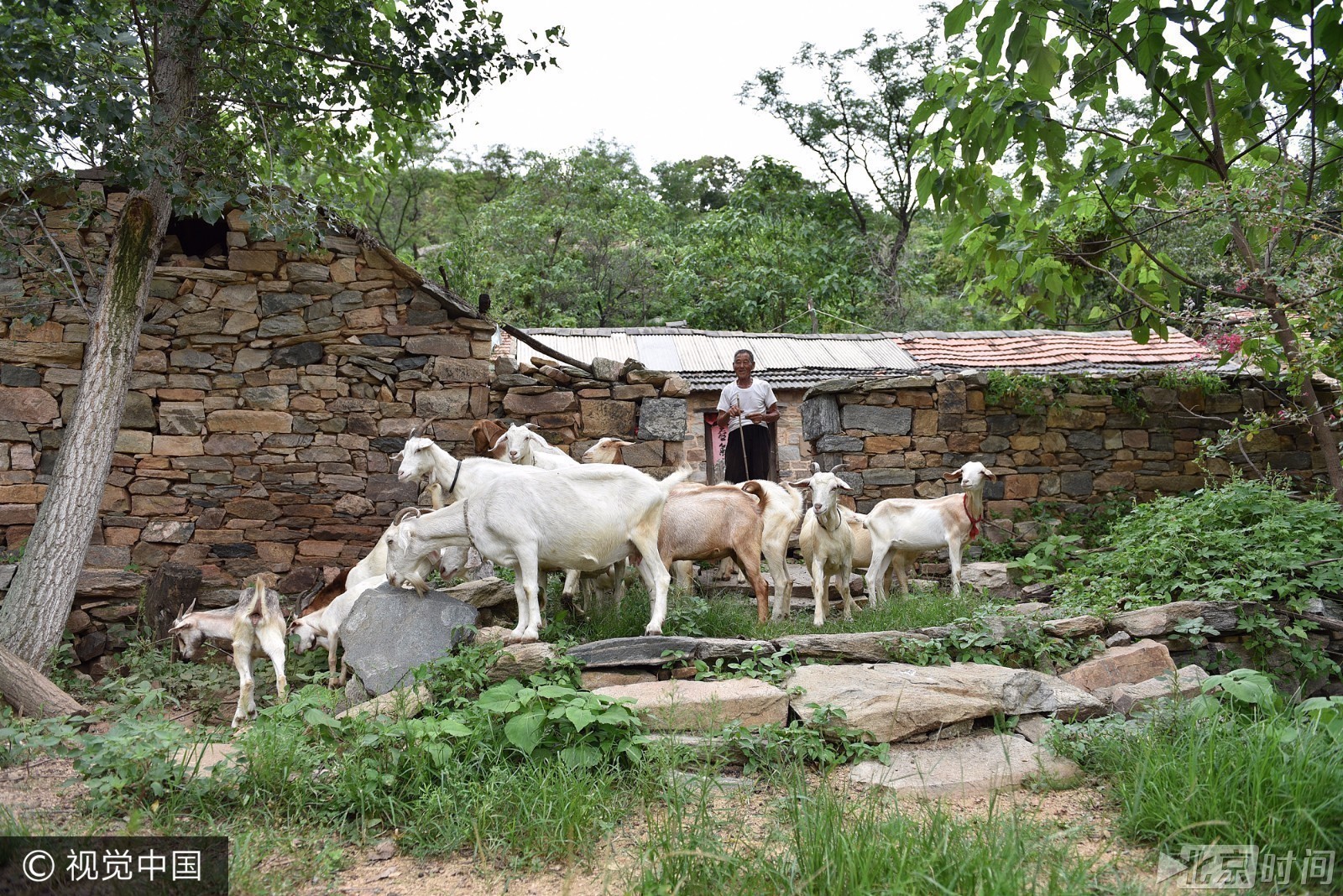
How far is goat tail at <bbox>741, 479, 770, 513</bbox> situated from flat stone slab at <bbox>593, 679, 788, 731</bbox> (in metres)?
2.50

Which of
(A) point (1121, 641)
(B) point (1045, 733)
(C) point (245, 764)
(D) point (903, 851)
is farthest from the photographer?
(A) point (1121, 641)

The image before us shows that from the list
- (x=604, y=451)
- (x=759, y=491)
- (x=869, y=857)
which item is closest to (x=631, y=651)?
(x=869, y=857)

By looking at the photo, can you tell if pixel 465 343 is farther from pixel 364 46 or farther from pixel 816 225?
pixel 816 225

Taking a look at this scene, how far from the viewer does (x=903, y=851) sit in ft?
10.2

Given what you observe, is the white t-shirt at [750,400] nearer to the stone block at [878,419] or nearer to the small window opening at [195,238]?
the stone block at [878,419]

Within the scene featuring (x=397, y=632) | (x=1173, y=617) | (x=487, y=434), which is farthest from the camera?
(x=487, y=434)

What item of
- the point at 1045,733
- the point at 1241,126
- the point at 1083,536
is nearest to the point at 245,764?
the point at 1045,733

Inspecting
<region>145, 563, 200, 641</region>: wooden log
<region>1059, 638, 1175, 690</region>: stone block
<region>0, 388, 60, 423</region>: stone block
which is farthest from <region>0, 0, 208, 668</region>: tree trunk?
<region>1059, 638, 1175, 690</region>: stone block

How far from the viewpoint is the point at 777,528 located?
7215mm

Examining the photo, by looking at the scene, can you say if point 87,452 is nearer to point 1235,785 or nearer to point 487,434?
point 487,434

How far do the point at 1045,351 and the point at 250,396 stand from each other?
11256 millimetres

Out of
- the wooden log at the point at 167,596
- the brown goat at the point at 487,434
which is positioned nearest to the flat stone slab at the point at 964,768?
the brown goat at the point at 487,434

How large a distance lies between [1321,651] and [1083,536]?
384 centimetres

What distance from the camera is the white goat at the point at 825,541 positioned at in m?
7.07
